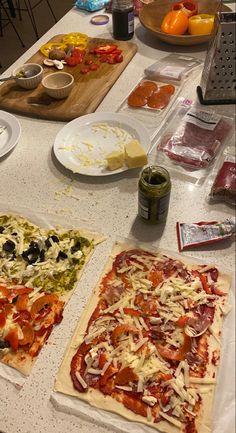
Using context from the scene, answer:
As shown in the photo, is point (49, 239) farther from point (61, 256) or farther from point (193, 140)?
point (193, 140)

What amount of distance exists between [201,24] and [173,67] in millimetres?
232

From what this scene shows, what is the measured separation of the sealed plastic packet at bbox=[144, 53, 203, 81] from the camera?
1378mm

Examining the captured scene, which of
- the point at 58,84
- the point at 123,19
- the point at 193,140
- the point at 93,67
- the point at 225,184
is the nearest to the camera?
the point at 225,184

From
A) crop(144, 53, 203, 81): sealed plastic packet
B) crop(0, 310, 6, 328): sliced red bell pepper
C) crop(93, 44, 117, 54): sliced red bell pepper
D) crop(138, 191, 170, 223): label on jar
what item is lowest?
crop(0, 310, 6, 328): sliced red bell pepper

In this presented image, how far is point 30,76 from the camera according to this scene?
1.38 meters

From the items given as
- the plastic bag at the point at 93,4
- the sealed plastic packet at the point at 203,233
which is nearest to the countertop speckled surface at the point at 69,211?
the sealed plastic packet at the point at 203,233

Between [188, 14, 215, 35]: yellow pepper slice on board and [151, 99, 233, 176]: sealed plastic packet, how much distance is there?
50cm

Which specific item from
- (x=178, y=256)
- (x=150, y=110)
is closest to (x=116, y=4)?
(x=150, y=110)

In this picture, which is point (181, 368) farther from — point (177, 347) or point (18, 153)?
point (18, 153)

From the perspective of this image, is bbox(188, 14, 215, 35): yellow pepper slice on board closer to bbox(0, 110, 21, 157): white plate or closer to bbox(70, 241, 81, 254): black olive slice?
bbox(0, 110, 21, 157): white plate

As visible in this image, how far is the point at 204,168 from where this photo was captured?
3.51ft

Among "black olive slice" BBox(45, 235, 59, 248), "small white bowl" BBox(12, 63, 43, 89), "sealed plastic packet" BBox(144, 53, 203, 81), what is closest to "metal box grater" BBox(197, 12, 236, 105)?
"sealed plastic packet" BBox(144, 53, 203, 81)

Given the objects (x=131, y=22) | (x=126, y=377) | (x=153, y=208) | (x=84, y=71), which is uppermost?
(x=131, y=22)

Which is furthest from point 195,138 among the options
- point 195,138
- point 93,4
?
point 93,4
